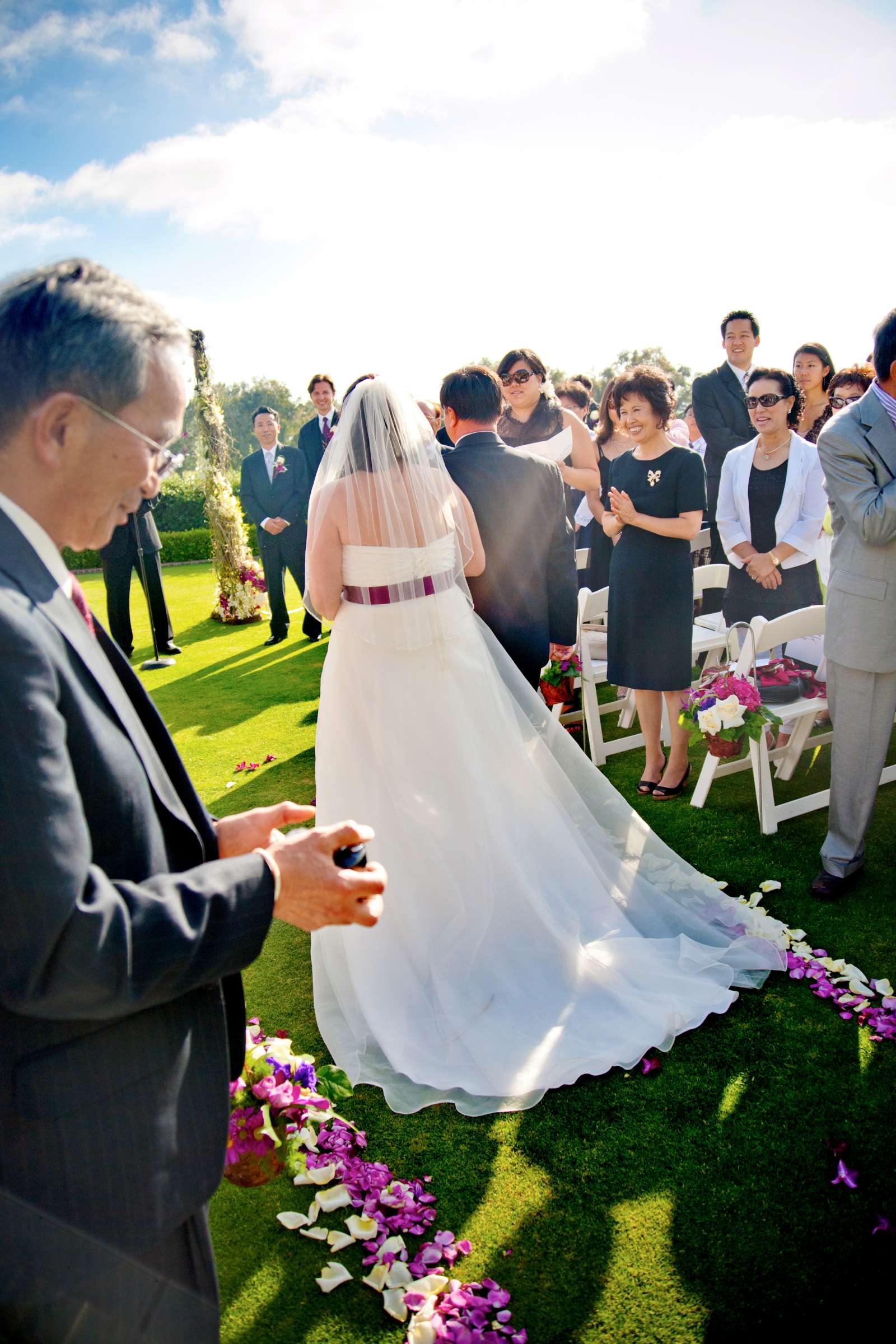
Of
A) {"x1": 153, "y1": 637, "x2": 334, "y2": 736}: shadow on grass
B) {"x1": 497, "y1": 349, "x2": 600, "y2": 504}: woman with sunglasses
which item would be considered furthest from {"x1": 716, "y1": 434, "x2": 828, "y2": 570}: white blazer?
{"x1": 153, "y1": 637, "x2": 334, "y2": 736}: shadow on grass

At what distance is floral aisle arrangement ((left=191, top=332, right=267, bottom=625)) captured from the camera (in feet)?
37.0

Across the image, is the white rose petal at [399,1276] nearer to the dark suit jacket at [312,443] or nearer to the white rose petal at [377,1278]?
the white rose petal at [377,1278]

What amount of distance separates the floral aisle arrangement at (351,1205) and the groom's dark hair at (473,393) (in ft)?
10.0

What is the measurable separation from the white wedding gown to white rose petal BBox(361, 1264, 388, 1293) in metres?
0.73

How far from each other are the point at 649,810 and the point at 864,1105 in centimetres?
232

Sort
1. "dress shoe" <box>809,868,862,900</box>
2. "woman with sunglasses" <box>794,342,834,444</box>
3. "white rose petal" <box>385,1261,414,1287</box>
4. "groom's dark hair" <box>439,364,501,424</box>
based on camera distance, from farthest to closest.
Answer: "woman with sunglasses" <box>794,342,834,444</box> < "groom's dark hair" <box>439,364,501,424</box> < "dress shoe" <box>809,868,862,900</box> < "white rose petal" <box>385,1261,414,1287</box>

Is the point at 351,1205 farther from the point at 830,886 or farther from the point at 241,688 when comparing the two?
the point at 241,688

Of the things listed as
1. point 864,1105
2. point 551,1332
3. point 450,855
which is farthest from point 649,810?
point 551,1332

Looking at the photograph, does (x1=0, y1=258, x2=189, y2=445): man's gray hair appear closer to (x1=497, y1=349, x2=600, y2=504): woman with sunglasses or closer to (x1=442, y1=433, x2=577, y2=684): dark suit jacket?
(x1=442, y1=433, x2=577, y2=684): dark suit jacket

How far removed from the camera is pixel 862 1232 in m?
2.27

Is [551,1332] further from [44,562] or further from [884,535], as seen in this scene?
[884,535]

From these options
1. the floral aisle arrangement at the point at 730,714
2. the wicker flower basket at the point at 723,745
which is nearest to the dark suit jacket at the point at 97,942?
the floral aisle arrangement at the point at 730,714

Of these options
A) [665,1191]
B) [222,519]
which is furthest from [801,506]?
[222,519]

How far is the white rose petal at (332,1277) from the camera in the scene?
224 centimetres
